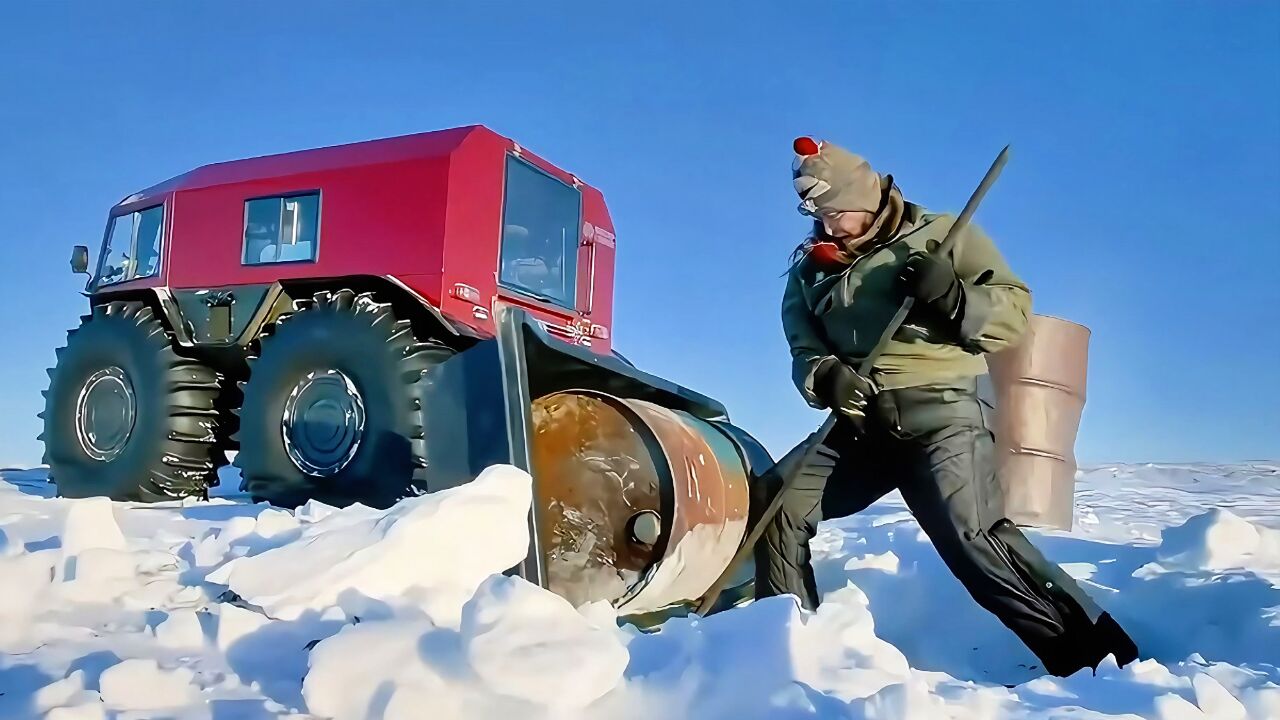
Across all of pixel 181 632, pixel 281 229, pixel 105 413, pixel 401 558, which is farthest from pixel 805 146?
pixel 105 413

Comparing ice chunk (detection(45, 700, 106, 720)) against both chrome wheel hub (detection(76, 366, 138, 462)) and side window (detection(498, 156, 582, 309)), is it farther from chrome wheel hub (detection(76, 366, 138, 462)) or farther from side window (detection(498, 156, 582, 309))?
chrome wheel hub (detection(76, 366, 138, 462))

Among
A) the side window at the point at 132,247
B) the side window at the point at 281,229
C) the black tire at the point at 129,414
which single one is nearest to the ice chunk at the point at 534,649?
the side window at the point at 281,229

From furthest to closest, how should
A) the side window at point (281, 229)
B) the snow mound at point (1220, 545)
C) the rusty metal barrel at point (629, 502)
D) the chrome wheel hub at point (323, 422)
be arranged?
1. the side window at point (281, 229)
2. the chrome wheel hub at point (323, 422)
3. the snow mound at point (1220, 545)
4. the rusty metal barrel at point (629, 502)

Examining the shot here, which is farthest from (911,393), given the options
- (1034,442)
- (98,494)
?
(98,494)

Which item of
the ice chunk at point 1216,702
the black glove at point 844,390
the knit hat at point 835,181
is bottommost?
the ice chunk at point 1216,702

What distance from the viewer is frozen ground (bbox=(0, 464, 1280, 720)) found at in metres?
1.29

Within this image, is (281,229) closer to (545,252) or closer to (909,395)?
(545,252)

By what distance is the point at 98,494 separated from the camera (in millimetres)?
4445

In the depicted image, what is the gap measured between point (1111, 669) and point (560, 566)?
1352 millimetres

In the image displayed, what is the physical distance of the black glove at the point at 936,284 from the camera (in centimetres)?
213

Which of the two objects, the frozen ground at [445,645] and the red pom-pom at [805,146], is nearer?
the frozen ground at [445,645]

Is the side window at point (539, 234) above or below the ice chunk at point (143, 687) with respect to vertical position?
above

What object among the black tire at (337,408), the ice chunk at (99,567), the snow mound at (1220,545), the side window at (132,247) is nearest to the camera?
the ice chunk at (99,567)

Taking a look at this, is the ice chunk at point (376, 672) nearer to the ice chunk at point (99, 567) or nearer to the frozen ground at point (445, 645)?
the frozen ground at point (445, 645)
